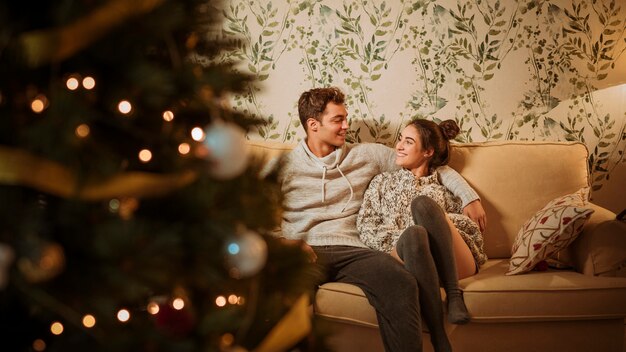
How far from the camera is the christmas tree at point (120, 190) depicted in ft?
2.74

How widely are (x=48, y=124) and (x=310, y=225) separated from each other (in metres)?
2.18

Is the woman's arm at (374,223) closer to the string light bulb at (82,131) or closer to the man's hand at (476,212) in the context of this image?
the man's hand at (476,212)

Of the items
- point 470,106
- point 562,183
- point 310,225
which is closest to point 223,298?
point 310,225

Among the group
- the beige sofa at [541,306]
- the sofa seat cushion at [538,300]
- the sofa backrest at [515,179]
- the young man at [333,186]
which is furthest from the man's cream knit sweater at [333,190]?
Answer: the sofa seat cushion at [538,300]

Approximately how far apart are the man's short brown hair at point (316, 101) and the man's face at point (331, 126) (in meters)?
0.02

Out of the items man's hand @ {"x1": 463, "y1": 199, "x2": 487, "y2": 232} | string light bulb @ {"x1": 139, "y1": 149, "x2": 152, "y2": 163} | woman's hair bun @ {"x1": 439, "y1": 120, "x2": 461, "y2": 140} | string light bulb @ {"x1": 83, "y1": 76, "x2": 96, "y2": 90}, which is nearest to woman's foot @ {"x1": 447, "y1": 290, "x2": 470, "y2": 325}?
man's hand @ {"x1": 463, "y1": 199, "x2": 487, "y2": 232}

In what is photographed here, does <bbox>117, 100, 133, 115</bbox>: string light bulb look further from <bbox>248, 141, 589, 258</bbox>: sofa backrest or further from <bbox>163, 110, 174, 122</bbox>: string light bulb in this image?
<bbox>248, 141, 589, 258</bbox>: sofa backrest

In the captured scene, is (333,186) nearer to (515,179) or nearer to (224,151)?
(515,179)

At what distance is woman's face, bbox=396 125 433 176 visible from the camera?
9.93 ft

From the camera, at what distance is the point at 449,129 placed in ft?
10.5

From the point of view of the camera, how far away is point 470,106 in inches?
137

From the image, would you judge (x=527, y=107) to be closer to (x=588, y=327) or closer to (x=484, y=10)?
(x=484, y=10)

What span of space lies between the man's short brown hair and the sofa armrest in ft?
4.04

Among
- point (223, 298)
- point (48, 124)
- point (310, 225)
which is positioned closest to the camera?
point (48, 124)
